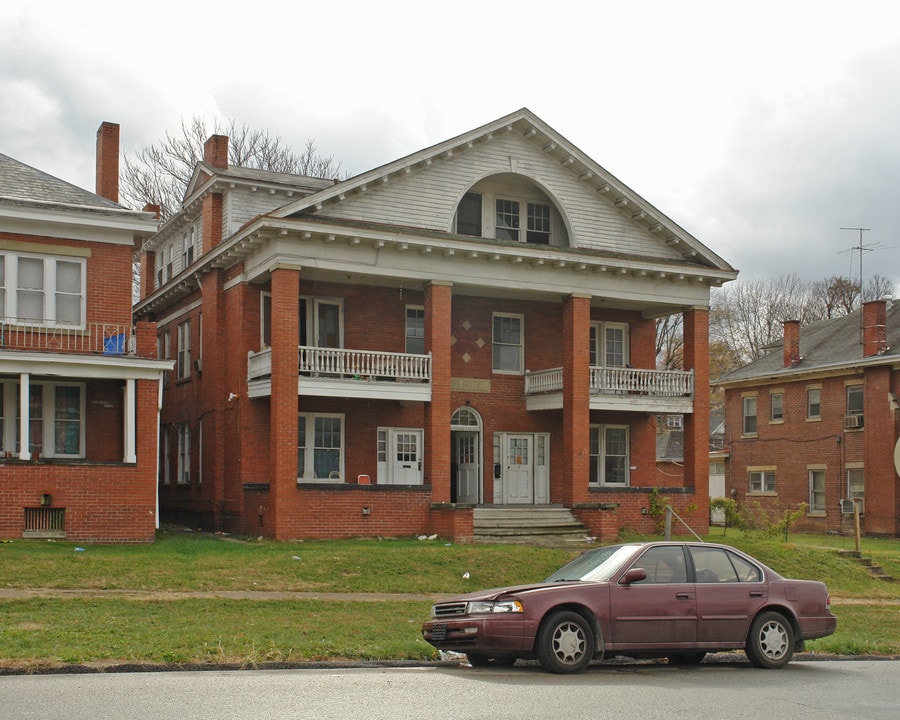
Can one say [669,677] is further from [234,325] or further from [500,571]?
[234,325]

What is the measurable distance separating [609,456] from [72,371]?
52.1ft

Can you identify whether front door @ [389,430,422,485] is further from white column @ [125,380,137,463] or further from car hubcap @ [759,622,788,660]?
car hubcap @ [759,622,788,660]

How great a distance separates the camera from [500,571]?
22891mm

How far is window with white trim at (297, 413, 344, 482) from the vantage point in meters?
30.0

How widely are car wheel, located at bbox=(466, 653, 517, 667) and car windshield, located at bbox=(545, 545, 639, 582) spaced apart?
1036 millimetres

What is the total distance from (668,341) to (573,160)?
3071 cm

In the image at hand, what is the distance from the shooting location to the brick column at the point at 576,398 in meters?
30.5

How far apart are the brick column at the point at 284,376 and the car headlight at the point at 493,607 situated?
14984 millimetres

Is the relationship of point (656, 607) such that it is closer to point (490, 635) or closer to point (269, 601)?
point (490, 635)

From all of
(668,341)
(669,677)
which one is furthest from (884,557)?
(668,341)

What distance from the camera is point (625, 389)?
1250 inches

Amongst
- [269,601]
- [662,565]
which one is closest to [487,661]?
[662,565]

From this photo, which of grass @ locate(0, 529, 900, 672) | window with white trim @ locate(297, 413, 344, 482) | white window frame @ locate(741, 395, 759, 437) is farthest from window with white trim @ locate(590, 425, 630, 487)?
white window frame @ locate(741, 395, 759, 437)

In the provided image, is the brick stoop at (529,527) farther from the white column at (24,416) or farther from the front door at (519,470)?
the white column at (24,416)
